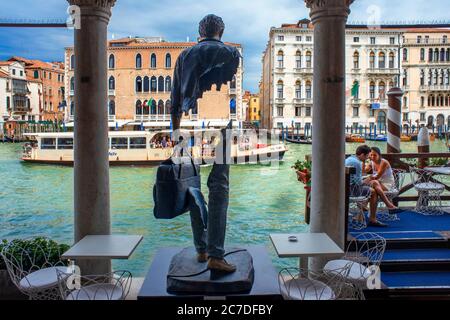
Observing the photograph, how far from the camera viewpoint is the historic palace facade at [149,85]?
2809 centimetres

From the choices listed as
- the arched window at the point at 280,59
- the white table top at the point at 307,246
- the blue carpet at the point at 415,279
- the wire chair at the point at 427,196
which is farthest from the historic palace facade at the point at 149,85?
the white table top at the point at 307,246

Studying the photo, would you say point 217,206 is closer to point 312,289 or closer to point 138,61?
point 312,289

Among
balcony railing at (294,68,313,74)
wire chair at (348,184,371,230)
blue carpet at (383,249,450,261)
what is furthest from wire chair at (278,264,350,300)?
balcony railing at (294,68,313,74)

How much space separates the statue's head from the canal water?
3.36 meters

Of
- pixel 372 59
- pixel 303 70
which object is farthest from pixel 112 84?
pixel 372 59

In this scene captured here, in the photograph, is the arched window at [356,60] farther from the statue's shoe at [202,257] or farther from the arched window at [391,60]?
the statue's shoe at [202,257]

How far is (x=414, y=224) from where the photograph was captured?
15.0ft

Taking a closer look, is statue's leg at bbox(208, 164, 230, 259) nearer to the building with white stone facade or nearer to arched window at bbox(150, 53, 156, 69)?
arched window at bbox(150, 53, 156, 69)

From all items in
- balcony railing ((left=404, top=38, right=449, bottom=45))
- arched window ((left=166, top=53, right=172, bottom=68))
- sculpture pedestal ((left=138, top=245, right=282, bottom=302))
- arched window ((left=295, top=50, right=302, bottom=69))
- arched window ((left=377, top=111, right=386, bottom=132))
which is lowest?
sculpture pedestal ((left=138, top=245, right=282, bottom=302))

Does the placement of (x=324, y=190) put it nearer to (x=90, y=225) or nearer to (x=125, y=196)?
(x=90, y=225)

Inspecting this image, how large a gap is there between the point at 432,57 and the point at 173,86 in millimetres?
45783

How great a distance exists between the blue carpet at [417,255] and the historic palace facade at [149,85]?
23825 mm

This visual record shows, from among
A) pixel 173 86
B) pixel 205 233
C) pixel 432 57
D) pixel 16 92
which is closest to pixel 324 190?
pixel 205 233

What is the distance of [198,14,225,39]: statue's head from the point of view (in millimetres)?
2373
